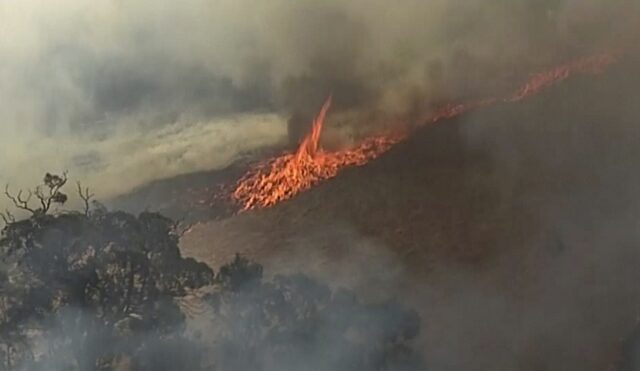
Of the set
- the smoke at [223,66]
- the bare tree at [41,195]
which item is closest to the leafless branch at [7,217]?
the bare tree at [41,195]

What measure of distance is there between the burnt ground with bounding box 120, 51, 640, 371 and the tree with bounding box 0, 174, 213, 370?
173 mm

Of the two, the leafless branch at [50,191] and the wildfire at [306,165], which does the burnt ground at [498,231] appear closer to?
the wildfire at [306,165]

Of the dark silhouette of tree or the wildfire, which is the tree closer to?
the dark silhouette of tree

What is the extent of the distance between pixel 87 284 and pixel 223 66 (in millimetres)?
837

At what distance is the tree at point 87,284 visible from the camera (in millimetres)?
2908

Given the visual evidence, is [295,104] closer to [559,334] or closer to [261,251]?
[261,251]

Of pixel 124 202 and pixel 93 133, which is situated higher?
pixel 93 133

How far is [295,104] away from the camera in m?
3.09

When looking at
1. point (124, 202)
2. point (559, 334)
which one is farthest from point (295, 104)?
point (559, 334)

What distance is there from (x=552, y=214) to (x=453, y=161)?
392 millimetres

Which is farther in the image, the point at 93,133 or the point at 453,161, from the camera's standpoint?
the point at 453,161

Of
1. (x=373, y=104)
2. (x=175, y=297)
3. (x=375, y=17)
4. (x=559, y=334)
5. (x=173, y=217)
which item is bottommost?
(x=559, y=334)

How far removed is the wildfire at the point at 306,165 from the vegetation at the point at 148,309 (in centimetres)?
23

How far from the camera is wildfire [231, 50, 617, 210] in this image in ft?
10.0
